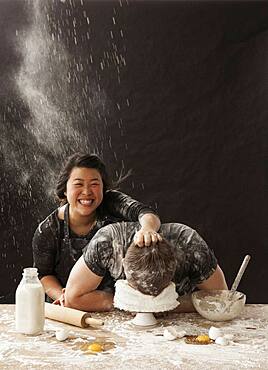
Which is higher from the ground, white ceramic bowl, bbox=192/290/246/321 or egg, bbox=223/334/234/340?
white ceramic bowl, bbox=192/290/246/321

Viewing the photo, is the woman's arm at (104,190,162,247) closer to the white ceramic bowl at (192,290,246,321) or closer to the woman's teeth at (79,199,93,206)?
the woman's teeth at (79,199,93,206)

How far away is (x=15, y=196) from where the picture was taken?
451 cm

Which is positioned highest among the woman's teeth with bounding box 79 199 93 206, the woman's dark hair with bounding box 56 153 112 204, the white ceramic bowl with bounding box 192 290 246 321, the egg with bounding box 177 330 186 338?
the woman's dark hair with bounding box 56 153 112 204

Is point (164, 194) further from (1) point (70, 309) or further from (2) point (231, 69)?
Result: (1) point (70, 309)

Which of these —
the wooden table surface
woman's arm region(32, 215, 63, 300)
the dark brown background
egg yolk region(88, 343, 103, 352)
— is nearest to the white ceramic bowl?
the wooden table surface

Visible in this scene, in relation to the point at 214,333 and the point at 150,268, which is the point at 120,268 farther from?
the point at 214,333

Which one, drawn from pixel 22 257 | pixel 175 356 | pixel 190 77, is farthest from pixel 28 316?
pixel 190 77

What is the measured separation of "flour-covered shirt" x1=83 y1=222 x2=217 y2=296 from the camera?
8.00 feet

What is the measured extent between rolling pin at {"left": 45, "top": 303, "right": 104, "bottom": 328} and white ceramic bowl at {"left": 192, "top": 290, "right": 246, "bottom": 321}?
0.37m

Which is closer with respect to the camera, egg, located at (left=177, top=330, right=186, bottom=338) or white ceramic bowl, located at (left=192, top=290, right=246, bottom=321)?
egg, located at (left=177, top=330, right=186, bottom=338)

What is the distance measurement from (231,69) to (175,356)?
286 cm

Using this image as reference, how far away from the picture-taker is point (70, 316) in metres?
2.29

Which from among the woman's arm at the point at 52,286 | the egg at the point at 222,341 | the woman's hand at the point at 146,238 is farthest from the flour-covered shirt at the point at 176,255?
the woman's arm at the point at 52,286

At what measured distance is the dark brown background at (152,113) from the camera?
175 inches
